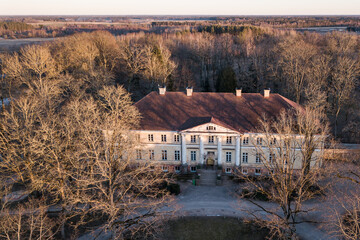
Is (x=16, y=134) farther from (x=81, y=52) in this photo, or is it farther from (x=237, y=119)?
(x=81, y=52)

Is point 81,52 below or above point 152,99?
above

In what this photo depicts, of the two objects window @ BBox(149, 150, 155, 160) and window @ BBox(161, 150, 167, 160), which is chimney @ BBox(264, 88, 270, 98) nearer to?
window @ BBox(161, 150, 167, 160)

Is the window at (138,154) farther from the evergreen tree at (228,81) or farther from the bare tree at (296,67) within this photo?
the bare tree at (296,67)

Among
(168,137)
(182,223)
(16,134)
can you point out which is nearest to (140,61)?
(168,137)

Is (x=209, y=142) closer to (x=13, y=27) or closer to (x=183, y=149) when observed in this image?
(x=183, y=149)

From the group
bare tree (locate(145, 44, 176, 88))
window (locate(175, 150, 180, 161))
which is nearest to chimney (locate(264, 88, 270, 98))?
window (locate(175, 150, 180, 161))

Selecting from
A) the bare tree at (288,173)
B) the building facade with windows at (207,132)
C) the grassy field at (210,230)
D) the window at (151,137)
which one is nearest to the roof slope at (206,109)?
the building facade with windows at (207,132)

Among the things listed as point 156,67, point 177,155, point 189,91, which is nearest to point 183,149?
point 177,155
